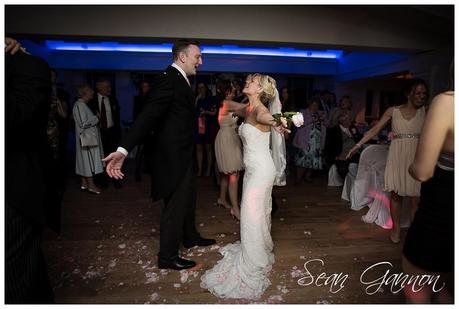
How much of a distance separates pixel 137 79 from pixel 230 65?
2.98 meters

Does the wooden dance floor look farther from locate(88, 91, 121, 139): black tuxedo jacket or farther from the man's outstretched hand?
locate(88, 91, 121, 139): black tuxedo jacket

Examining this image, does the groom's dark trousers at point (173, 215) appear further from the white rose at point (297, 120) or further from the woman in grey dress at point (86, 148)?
the woman in grey dress at point (86, 148)

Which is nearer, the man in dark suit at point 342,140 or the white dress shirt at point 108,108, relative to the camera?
the white dress shirt at point 108,108

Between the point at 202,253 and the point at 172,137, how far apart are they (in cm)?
110

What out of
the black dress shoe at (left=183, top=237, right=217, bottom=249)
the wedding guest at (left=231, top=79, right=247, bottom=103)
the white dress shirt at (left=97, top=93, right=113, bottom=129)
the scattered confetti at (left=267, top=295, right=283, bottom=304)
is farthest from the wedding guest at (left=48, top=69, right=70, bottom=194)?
the scattered confetti at (left=267, top=295, right=283, bottom=304)

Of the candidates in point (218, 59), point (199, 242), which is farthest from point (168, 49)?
point (199, 242)

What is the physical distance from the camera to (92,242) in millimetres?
2959

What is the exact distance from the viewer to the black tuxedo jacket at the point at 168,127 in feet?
7.25

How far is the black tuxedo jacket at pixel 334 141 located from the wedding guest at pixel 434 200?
3749mm

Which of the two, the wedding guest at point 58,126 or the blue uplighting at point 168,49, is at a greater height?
the blue uplighting at point 168,49

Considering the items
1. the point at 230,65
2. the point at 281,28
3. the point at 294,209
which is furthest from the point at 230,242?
the point at 230,65

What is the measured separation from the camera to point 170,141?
232 centimetres

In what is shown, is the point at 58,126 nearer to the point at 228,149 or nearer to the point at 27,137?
the point at 228,149

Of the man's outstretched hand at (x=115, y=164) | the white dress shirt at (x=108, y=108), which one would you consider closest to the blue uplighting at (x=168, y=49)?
the white dress shirt at (x=108, y=108)
